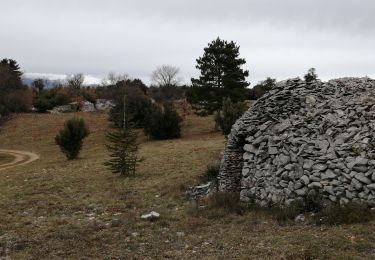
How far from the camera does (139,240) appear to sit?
11305mm

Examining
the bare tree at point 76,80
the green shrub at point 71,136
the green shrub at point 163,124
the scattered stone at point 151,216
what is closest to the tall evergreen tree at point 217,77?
the green shrub at point 163,124

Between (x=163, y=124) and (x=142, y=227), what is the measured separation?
2958cm

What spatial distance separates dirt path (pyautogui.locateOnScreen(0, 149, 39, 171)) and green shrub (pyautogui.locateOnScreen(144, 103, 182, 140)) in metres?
10.8

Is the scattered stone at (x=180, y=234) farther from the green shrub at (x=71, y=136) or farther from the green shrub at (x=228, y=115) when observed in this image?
the green shrub at (x=228, y=115)

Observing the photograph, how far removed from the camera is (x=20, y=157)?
40.2 meters

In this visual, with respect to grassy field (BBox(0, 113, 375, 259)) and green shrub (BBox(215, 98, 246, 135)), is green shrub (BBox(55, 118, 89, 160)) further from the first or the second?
green shrub (BBox(215, 98, 246, 135))

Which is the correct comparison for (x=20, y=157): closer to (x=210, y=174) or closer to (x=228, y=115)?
(x=228, y=115)

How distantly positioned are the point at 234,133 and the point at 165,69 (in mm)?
102842

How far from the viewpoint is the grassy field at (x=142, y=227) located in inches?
386

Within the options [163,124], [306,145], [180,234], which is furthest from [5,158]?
[306,145]

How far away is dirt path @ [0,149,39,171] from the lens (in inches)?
1396

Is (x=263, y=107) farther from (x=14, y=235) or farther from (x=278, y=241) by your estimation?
(x=14, y=235)

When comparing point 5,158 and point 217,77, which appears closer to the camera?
point 5,158

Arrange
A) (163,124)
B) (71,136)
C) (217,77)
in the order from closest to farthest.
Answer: (71,136), (163,124), (217,77)
